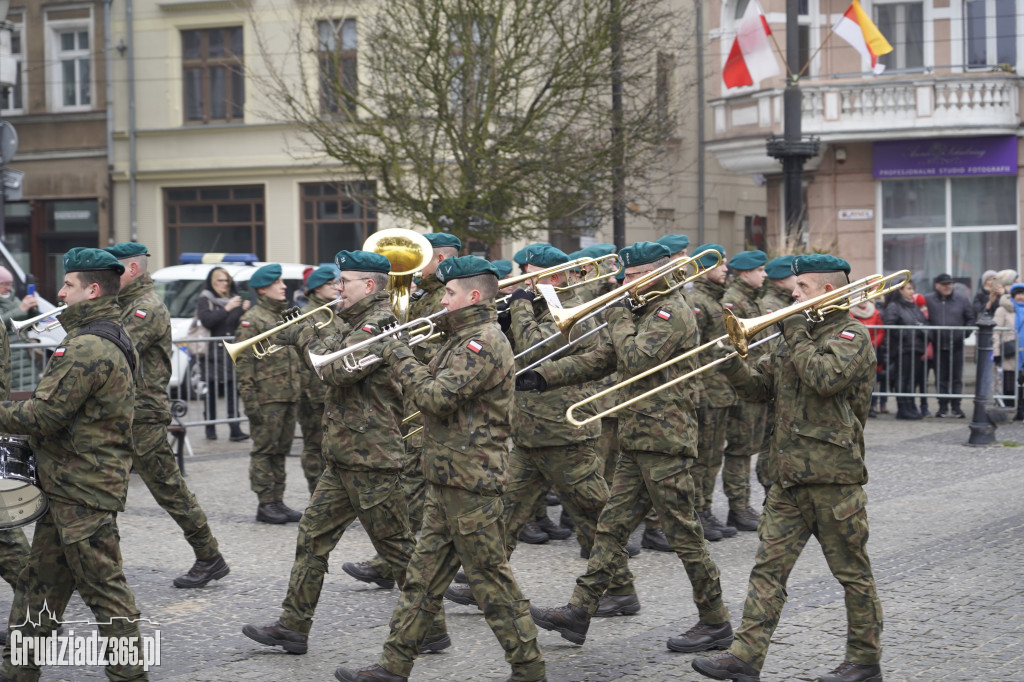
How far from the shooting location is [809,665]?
20.8ft

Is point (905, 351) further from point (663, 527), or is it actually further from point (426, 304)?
point (663, 527)

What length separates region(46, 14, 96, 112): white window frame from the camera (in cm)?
2989

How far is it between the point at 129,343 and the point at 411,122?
1283 centimetres

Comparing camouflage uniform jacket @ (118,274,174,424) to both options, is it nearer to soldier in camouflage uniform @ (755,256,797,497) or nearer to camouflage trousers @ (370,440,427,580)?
camouflage trousers @ (370,440,427,580)

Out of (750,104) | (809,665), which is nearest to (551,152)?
(750,104)

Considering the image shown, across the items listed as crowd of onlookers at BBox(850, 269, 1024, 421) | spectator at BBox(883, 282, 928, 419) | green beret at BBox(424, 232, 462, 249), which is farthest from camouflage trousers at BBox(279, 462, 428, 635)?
spectator at BBox(883, 282, 928, 419)

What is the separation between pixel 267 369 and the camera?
1045 centimetres

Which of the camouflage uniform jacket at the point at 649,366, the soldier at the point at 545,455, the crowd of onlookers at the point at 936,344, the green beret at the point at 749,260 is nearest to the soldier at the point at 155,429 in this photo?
the soldier at the point at 545,455

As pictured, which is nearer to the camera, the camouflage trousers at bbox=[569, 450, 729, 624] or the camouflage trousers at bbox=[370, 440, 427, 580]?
the camouflage trousers at bbox=[569, 450, 729, 624]

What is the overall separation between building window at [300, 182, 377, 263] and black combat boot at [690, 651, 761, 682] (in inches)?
906

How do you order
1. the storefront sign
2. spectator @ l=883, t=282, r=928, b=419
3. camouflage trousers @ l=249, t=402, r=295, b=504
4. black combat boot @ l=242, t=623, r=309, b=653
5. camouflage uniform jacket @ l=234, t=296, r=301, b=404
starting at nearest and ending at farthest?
black combat boot @ l=242, t=623, r=309, b=653
camouflage trousers @ l=249, t=402, r=295, b=504
camouflage uniform jacket @ l=234, t=296, r=301, b=404
spectator @ l=883, t=282, r=928, b=419
the storefront sign

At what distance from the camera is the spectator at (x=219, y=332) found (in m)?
14.5

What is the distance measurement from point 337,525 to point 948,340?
431 inches

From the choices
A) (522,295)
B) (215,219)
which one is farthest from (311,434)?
(215,219)
